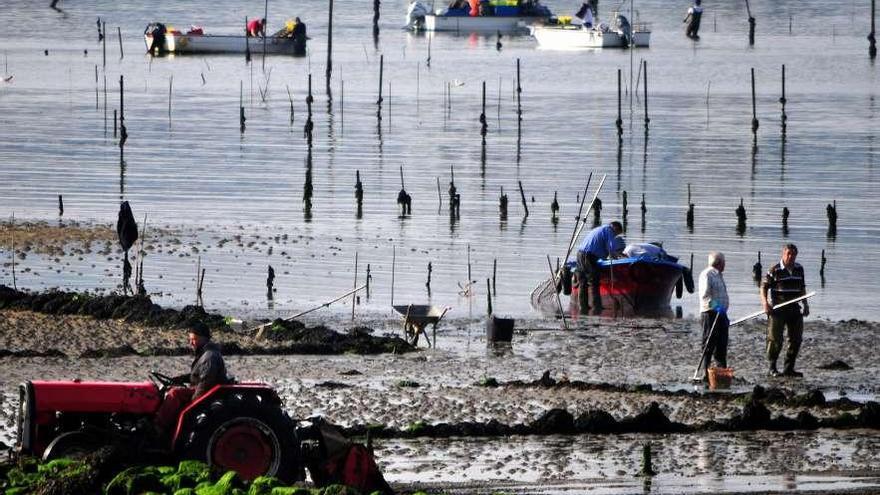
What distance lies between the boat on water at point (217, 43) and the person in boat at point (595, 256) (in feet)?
285

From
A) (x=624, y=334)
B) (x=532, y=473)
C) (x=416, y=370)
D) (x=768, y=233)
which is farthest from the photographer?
(x=768, y=233)

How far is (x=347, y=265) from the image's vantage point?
36.9 meters

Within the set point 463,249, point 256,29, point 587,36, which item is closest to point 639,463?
point 463,249

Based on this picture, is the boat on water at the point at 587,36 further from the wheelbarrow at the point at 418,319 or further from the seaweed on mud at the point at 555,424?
the seaweed on mud at the point at 555,424

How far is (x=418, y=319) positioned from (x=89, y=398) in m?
12.1

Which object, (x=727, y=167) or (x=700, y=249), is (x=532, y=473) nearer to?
(x=700, y=249)

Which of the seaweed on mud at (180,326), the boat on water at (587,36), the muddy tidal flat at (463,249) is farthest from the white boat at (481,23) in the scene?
the seaweed on mud at (180,326)

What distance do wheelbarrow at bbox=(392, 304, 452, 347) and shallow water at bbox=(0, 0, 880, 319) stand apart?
15.3ft

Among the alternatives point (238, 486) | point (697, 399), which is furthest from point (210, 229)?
point (238, 486)

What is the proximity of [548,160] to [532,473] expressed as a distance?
44668 mm

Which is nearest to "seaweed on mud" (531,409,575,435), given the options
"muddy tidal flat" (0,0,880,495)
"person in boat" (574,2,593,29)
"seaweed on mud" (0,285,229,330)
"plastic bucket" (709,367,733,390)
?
"muddy tidal flat" (0,0,880,495)

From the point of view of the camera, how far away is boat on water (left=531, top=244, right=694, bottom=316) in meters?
31.7

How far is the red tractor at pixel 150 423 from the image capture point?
1414cm

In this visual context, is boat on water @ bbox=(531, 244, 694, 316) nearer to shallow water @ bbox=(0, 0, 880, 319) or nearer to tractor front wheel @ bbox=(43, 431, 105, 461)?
shallow water @ bbox=(0, 0, 880, 319)
